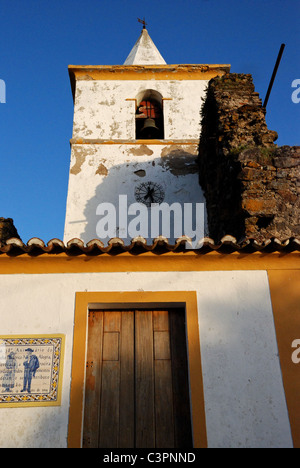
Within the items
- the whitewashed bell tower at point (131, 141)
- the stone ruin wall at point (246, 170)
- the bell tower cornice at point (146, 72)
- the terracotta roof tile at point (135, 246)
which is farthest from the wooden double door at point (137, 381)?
the bell tower cornice at point (146, 72)

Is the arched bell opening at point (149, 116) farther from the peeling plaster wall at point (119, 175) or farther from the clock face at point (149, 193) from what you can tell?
the clock face at point (149, 193)

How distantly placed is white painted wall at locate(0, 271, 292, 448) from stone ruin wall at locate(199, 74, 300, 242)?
4.67ft

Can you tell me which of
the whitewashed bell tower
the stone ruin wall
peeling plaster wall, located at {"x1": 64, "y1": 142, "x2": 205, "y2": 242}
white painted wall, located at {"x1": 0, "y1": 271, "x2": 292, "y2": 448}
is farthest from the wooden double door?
peeling plaster wall, located at {"x1": 64, "y1": 142, "x2": 205, "y2": 242}

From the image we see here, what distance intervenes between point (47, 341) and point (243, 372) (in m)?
2.02

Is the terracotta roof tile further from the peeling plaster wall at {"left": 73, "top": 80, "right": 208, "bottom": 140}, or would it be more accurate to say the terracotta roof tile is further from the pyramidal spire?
the pyramidal spire

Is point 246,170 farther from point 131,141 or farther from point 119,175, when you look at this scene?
point 131,141

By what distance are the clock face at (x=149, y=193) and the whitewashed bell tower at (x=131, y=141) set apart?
2 centimetres

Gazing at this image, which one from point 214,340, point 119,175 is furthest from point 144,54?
point 214,340

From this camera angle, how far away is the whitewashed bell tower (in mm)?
10055

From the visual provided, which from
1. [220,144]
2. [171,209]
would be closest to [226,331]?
[220,144]

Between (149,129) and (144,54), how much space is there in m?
4.83
